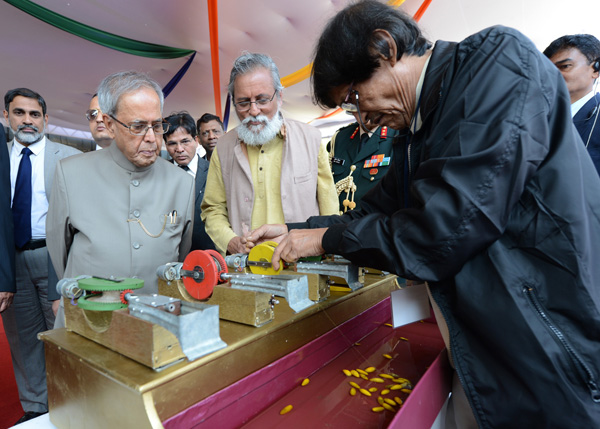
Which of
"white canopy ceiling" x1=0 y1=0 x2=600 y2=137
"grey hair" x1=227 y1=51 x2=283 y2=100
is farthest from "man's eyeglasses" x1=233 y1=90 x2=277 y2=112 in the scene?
"white canopy ceiling" x1=0 y1=0 x2=600 y2=137

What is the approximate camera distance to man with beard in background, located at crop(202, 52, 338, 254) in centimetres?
197

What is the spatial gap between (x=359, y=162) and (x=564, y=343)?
1968mm

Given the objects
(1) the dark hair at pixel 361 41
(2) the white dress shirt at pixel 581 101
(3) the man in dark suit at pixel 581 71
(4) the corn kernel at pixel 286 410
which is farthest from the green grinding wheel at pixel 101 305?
(2) the white dress shirt at pixel 581 101

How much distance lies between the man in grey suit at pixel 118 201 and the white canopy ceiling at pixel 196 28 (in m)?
3.60

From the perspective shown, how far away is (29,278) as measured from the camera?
102 inches

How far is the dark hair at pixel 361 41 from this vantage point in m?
1.00

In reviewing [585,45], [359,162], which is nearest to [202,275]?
[359,162]

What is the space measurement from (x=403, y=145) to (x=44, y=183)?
2.85 m

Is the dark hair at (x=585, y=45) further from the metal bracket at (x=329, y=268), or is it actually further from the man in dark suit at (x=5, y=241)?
the man in dark suit at (x=5, y=241)

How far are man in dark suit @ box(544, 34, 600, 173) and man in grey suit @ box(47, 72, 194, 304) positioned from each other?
2956 millimetres

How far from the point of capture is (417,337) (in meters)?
1.42

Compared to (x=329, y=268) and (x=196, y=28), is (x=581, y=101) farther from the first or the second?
(x=196, y=28)

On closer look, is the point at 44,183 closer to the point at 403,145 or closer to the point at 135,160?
the point at 135,160

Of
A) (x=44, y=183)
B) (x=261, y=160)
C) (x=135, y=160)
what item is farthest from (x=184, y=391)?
(x=44, y=183)
